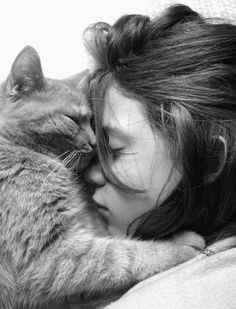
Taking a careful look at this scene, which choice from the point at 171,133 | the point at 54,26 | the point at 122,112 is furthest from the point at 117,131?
the point at 54,26

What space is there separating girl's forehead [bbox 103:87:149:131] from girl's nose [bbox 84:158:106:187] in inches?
6.4

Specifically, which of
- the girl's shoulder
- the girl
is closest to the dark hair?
the girl

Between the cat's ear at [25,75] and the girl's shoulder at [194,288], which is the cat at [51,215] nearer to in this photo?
the cat's ear at [25,75]

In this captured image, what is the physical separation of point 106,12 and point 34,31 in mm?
319

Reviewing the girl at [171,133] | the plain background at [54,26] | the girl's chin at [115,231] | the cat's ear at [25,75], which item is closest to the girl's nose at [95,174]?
the girl at [171,133]

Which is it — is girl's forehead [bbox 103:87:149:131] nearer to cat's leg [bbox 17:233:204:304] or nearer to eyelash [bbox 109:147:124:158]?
eyelash [bbox 109:147:124:158]

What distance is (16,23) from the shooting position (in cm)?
183

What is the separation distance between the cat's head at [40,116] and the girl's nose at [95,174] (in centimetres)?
4

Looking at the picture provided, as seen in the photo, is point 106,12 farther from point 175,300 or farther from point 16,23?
point 175,300

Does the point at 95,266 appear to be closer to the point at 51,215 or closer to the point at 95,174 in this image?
the point at 51,215

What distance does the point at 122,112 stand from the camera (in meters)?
1.38

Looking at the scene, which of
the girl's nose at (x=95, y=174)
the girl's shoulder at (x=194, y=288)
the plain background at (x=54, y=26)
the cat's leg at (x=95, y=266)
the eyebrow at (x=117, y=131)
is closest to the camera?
the girl's shoulder at (x=194, y=288)

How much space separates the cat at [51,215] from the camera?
1270mm

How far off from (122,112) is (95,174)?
0.83 feet
